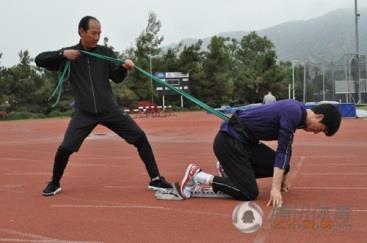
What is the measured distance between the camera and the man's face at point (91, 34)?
5920 mm

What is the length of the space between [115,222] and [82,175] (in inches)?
129

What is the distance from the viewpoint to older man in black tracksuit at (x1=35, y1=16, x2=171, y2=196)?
5984 millimetres

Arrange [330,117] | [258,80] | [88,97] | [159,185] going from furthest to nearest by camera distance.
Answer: [258,80]
[159,185]
[88,97]
[330,117]

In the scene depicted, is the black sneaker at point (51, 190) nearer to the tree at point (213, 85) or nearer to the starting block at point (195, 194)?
the starting block at point (195, 194)

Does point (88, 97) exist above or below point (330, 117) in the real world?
above

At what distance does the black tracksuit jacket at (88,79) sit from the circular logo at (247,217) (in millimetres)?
1997

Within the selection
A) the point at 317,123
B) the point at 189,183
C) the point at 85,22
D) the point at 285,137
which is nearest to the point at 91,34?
the point at 85,22

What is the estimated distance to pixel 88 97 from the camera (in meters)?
6.07

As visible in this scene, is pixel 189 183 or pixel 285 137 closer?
pixel 285 137

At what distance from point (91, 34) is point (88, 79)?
506 millimetres

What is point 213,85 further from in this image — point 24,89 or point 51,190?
point 51,190

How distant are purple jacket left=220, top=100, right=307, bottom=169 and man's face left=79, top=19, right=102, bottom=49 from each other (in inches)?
70.1

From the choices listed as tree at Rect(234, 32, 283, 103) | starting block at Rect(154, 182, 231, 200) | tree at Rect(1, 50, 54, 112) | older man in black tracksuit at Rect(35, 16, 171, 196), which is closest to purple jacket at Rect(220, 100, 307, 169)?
starting block at Rect(154, 182, 231, 200)

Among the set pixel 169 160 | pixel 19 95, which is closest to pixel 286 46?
pixel 19 95
